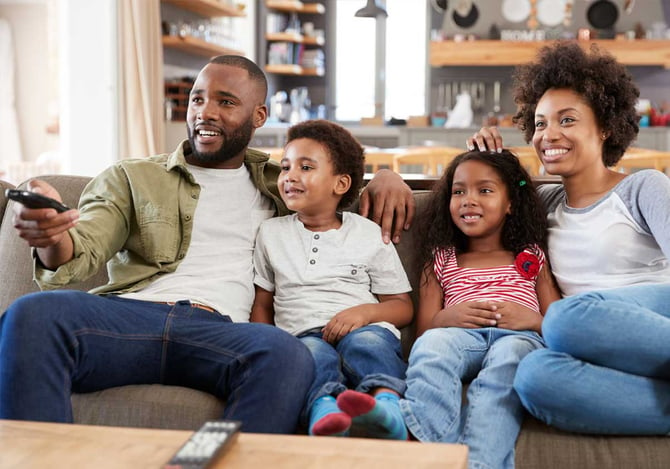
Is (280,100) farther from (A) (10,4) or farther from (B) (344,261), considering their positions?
(B) (344,261)

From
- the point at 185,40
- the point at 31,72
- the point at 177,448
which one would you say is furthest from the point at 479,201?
the point at 31,72

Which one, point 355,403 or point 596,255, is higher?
point 596,255

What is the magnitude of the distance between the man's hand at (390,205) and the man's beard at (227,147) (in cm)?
34

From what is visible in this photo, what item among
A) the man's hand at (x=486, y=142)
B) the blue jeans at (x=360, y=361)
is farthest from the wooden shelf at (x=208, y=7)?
the blue jeans at (x=360, y=361)

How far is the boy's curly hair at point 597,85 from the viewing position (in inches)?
79.9

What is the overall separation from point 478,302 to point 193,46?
182 inches

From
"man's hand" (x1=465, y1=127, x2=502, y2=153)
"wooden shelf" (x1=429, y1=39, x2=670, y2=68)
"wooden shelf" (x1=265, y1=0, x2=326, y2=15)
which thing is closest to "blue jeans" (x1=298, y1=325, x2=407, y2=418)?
"man's hand" (x1=465, y1=127, x2=502, y2=153)

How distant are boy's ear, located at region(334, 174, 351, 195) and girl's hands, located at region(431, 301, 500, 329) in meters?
0.40

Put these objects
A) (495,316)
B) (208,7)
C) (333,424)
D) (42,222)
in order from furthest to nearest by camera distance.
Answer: (208,7) → (495,316) → (42,222) → (333,424)

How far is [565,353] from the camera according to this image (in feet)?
5.18

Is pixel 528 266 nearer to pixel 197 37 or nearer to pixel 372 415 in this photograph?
pixel 372 415

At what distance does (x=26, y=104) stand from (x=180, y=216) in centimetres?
620

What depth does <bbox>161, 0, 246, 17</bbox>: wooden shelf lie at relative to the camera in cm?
593

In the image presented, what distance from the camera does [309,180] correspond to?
1.98 m
